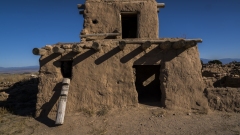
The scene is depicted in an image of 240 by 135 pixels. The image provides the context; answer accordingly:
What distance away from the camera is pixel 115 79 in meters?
6.56

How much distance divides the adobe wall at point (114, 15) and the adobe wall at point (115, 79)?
1812 mm

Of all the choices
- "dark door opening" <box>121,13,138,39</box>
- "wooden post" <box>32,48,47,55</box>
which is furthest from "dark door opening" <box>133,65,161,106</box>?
"wooden post" <box>32,48,47,55</box>

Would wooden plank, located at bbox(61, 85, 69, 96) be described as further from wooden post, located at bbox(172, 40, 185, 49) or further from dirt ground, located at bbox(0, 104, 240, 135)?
wooden post, located at bbox(172, 40, 185, 49)

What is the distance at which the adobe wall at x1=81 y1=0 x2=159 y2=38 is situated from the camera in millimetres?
8234

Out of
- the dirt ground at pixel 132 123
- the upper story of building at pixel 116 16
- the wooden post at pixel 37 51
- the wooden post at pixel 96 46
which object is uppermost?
the upper story of building at pixel 116 16

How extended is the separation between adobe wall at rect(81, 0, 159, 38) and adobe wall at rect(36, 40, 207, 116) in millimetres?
1812

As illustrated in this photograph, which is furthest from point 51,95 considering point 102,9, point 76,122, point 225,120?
point 225,120

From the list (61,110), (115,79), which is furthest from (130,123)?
(61,110)

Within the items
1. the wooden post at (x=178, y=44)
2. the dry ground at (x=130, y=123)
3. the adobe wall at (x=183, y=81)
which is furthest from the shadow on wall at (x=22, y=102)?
the wooden post at (x=178, y=44)

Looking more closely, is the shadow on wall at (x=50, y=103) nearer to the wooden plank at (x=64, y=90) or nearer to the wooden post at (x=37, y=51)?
the wooden plank at (x=64, y=90)

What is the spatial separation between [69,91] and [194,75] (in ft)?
13.0

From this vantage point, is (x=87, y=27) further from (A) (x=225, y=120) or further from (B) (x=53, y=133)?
(A) (x=225, y=120)

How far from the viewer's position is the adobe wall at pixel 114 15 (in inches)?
324

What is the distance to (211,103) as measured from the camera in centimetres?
648
